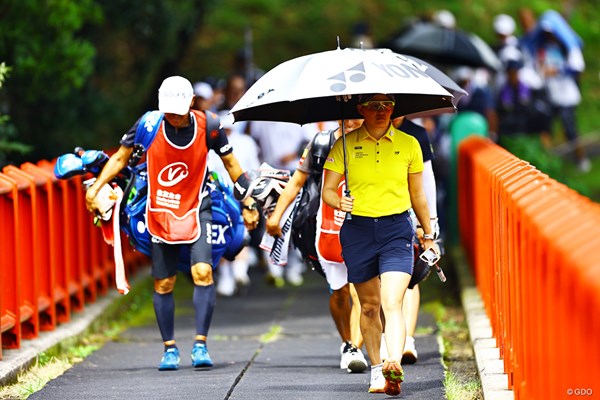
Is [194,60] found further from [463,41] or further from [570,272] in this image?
[570,272]

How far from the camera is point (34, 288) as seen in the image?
961 centimetres

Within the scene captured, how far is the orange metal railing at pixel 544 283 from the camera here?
4.59 meters

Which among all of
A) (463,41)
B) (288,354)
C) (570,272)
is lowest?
(288,354)

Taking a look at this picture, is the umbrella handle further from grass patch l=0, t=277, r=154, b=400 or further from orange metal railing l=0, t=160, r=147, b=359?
orange metal railing l=0, t=160, r=147, b=359

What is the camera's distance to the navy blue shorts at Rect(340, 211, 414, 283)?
7684mm

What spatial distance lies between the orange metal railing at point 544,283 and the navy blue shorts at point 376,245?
1.78ft

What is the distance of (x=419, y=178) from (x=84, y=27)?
8.54 metres

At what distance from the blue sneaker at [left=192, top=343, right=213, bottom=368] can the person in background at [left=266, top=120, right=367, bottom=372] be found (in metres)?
0.86

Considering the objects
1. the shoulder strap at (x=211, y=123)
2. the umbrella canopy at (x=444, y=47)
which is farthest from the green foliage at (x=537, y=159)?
the shoulder strap at (x=211, y=123)

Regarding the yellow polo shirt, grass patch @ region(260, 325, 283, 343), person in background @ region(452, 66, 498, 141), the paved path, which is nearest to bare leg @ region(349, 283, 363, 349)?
the paved path

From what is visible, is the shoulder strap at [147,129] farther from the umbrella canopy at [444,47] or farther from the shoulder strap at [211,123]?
the umbrella canopy at [444,47]

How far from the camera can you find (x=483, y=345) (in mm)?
8914

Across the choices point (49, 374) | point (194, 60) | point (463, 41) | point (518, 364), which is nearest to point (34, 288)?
point (49, 374)

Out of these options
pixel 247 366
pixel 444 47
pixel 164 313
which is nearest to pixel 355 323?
pixel 247 366
